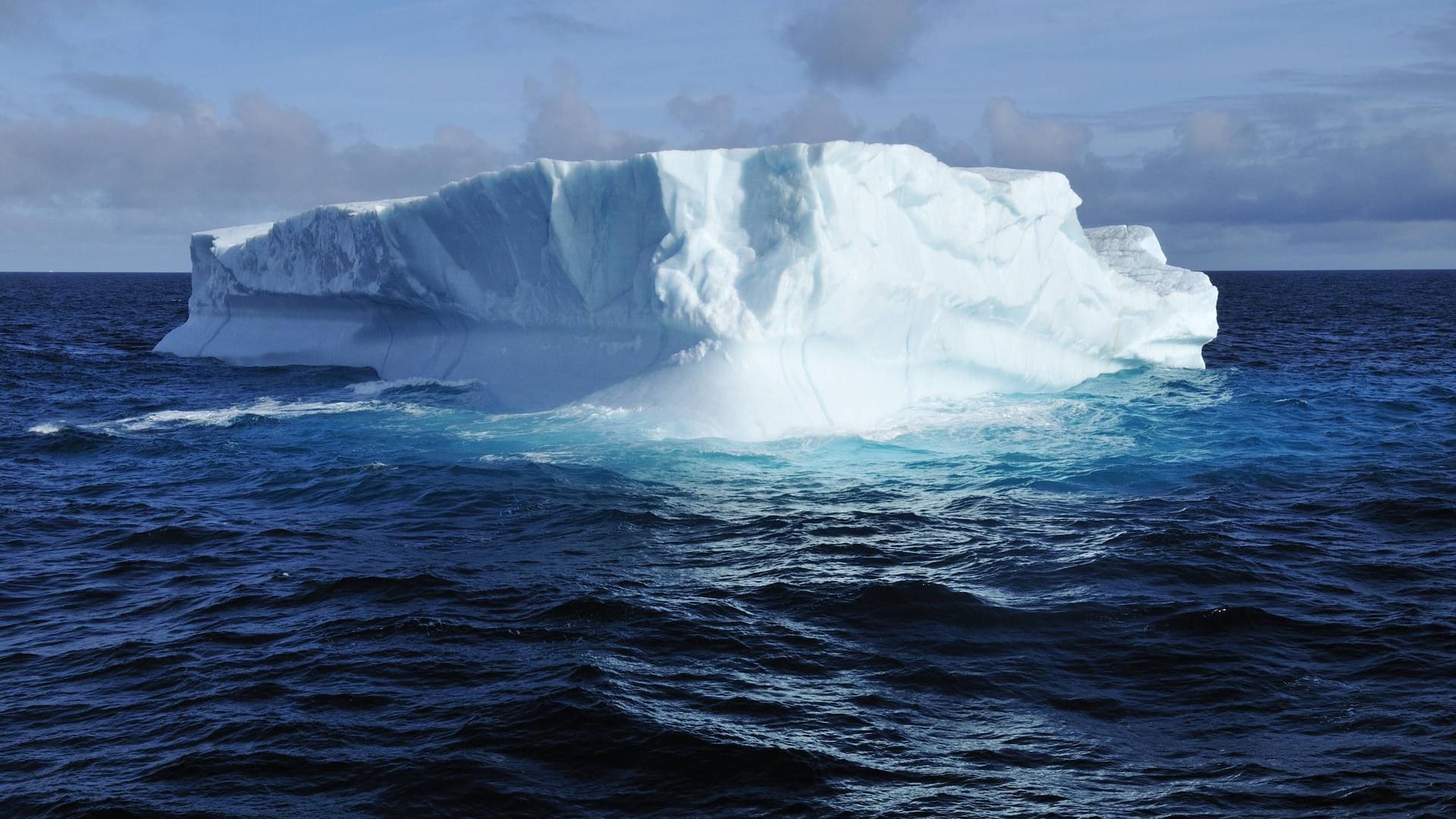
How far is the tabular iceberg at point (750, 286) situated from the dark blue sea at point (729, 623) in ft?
4.16

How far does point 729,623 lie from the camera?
307 inches

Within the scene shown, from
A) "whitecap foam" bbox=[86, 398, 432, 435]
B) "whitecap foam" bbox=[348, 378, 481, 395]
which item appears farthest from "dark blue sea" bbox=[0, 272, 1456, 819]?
"whitecap foam" bbox=[348, 378, 481, 395]

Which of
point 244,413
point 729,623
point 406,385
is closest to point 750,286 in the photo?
point 729,623

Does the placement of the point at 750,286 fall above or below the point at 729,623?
above

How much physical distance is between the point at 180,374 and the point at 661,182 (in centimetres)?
1433

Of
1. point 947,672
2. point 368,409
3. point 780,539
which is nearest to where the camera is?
point 947,672

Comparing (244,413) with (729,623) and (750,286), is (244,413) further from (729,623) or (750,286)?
(729,623)

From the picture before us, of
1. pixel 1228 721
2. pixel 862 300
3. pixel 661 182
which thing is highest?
pixel 661 182

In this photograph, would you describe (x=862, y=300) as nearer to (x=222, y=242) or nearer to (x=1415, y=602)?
(x=1415, y=602)

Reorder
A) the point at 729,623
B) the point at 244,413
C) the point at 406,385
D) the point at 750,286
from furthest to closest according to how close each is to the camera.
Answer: the point at 406,385 → the point at 244,413 → the point at 750,286 → the point at 729,623

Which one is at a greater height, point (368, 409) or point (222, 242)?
point (222, 242)

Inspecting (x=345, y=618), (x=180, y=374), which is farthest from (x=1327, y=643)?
(x=180, y=374)

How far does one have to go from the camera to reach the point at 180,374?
23016 millimetres

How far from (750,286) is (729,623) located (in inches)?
291
